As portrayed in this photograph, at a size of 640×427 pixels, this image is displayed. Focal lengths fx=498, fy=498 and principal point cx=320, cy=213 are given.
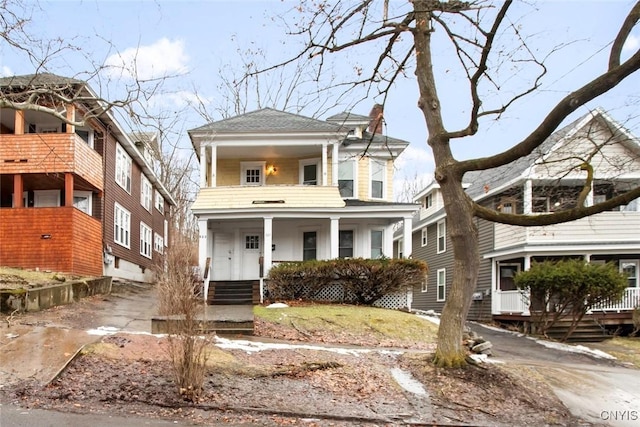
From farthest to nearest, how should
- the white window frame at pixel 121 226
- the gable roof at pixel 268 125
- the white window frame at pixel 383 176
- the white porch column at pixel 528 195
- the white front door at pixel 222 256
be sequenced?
the white window frame at pixel 121 226, the white window frame at pixel 383 176, the white front door at pixel 222 256, the gable roof at pixel 268 125, the white porch column at pixel 528 195

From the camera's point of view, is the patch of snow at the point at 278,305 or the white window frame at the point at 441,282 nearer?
the patch of snow at the point at 278,305

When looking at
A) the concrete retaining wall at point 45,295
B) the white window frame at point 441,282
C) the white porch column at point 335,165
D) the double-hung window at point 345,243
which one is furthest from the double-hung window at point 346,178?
the concrete retaining wall at point 45,295

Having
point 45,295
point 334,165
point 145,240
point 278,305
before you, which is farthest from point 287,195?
point 145,240

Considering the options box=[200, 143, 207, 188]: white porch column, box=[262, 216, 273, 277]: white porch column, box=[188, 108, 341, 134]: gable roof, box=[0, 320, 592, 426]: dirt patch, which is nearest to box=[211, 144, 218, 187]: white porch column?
box=[200, 143, 207, 188]: white porch column

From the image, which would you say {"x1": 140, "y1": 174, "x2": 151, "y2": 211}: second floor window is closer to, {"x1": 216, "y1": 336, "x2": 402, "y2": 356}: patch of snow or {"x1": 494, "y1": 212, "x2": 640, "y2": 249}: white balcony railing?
{"x1": 216, "y1": 336, "x2": 402, "y2": 356}: patch of snow

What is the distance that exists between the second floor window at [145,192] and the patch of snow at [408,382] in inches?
837

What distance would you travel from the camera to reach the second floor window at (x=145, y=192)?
2664cm

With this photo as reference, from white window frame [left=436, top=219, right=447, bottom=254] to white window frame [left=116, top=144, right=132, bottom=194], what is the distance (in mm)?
15164

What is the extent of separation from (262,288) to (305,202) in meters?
3.64

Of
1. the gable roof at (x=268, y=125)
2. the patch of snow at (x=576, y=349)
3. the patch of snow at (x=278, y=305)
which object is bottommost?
the patch of snow at (x=576, y=349)

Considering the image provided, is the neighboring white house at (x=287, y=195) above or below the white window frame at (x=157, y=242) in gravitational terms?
above

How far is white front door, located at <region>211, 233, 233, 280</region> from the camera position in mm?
19531

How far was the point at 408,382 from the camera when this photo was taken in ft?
26.1

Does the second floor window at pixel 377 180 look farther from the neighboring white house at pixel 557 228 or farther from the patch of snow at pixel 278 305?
the patch of snow at pixel 278 305
